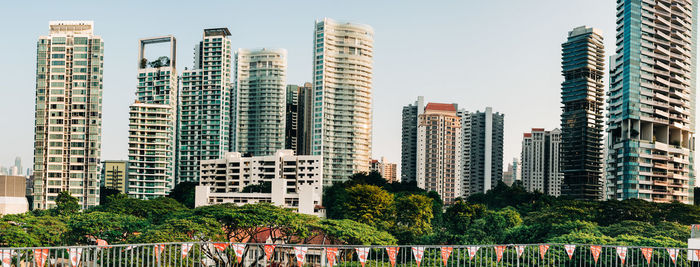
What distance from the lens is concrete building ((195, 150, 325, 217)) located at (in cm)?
7869

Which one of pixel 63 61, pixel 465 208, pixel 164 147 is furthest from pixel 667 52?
pixel 63 61

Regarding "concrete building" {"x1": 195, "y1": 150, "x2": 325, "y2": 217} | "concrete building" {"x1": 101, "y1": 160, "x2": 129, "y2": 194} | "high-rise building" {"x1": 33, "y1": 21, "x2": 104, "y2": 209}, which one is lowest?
"concrete building" {"x1": 101, "y1": 160, "x2": 129, "y2": 194}

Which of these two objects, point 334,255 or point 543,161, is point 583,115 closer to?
point 543,161

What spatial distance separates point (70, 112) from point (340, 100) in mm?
45144

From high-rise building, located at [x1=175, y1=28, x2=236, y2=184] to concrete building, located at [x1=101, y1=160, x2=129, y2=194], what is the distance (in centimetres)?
4552

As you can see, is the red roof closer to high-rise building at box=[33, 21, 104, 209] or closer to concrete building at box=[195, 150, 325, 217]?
concrete building at box=[195, 150, 325, 217]

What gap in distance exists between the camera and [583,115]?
13175 centimetres

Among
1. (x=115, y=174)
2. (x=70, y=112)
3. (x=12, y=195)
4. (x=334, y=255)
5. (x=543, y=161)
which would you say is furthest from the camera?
(x=543, y=161)

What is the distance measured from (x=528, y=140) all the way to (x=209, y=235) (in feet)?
478

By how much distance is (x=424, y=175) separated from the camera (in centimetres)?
14538

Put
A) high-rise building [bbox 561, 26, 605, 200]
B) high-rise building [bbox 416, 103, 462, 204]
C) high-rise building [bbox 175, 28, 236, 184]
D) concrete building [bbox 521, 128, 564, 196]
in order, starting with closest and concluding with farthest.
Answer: high-rise building [bbox 175, 28, 236, 184], high-rise building [bbox 561, 26, 605, 200], high-rise building [bbox 416, 103, 462, 204], concrete building [bbox 521, 128, 564, 196]

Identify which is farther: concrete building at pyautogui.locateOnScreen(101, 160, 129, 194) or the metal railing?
concrete building at pyautogui.locateOnScreen(101, 160, 129, 194)

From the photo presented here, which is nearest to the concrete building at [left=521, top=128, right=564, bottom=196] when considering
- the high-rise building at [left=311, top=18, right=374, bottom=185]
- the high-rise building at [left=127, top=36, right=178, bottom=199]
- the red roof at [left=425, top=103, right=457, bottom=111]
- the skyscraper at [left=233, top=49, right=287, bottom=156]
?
the red roof at [left=425, top=103, right=457, bottom=111]

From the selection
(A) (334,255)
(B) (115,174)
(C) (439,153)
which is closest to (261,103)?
(C) (439,153)
